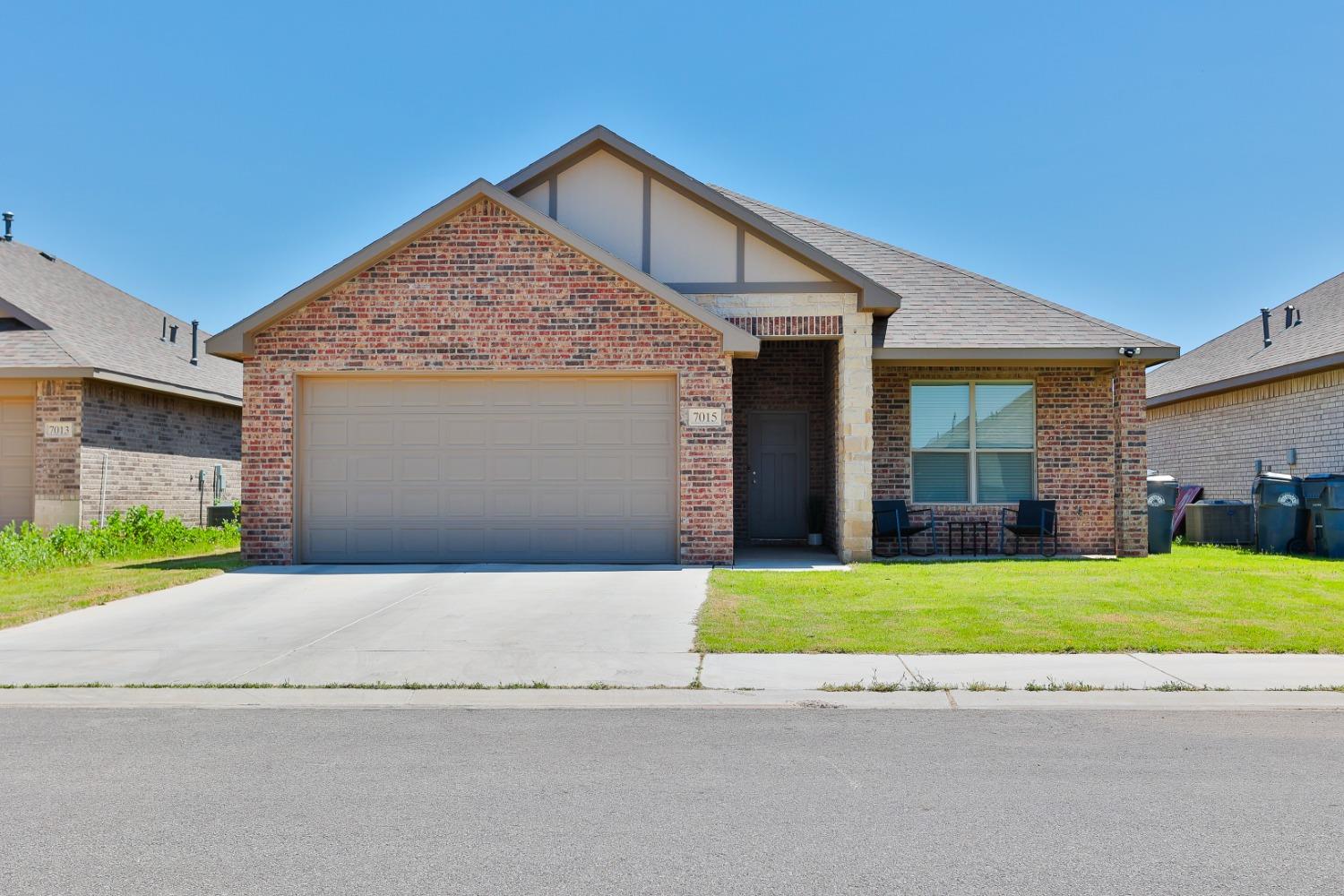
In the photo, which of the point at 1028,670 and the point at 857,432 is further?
the point at 857,432

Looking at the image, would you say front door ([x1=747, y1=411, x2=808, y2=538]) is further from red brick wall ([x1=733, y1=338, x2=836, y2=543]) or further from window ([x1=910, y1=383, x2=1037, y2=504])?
window ([x1=910, y1=383, x2=1037, y2=504])

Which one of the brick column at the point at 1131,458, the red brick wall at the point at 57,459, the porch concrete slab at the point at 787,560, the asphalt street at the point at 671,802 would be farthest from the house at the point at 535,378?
the asphalt street at the point at 671,802

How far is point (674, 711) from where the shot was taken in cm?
658

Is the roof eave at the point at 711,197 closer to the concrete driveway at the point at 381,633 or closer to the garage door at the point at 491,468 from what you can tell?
the garage door at the point at 491,468

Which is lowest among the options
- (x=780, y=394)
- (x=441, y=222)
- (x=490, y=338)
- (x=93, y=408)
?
(x=93, y=408)

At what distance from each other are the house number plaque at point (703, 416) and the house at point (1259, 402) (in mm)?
10771

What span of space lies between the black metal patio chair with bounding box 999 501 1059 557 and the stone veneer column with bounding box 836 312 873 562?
274cm

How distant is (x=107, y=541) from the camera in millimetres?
15867

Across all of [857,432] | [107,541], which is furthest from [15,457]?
[857,432]

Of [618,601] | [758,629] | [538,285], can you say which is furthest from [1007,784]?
[538,285]

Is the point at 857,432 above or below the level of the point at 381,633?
above

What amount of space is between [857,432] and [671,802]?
1044 cm

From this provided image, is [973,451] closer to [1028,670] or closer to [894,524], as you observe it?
[894,524]

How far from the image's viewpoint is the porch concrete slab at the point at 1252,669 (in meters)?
7.07
